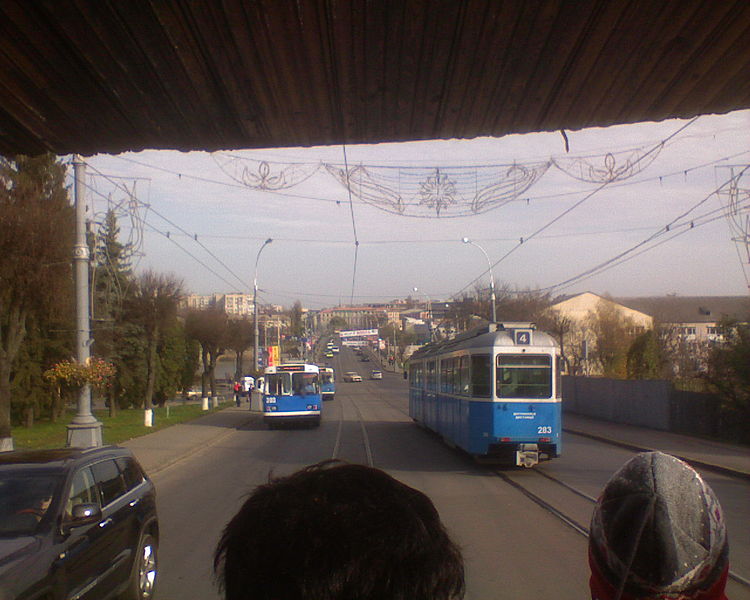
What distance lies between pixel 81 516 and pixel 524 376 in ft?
40.6

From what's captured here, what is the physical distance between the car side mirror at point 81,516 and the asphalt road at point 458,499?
1774mm

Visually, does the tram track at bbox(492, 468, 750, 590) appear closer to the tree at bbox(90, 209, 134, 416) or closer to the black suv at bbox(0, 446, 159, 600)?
the black suv at bbox(0, 446, 159, 600)

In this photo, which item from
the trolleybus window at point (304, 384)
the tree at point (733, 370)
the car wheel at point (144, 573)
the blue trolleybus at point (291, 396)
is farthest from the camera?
the trolleybus window at point (304, 384)

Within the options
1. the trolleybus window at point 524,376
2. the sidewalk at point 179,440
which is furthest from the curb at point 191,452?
the trolleybus window at point 524,376

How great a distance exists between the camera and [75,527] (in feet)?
19.5

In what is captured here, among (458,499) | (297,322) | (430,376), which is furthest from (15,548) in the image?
(297,322)

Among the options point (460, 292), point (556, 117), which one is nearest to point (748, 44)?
point (556, 117)

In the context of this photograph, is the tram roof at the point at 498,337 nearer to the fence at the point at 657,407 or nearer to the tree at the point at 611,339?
the fence at the point at 657,407

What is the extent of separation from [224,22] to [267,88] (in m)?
0.67

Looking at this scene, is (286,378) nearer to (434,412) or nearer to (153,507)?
(434,412)

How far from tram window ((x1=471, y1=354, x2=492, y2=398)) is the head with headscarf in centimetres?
1445

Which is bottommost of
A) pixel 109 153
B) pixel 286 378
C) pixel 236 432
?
pixel 236 432

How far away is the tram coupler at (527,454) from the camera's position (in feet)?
53.2

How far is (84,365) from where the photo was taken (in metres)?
17.1
